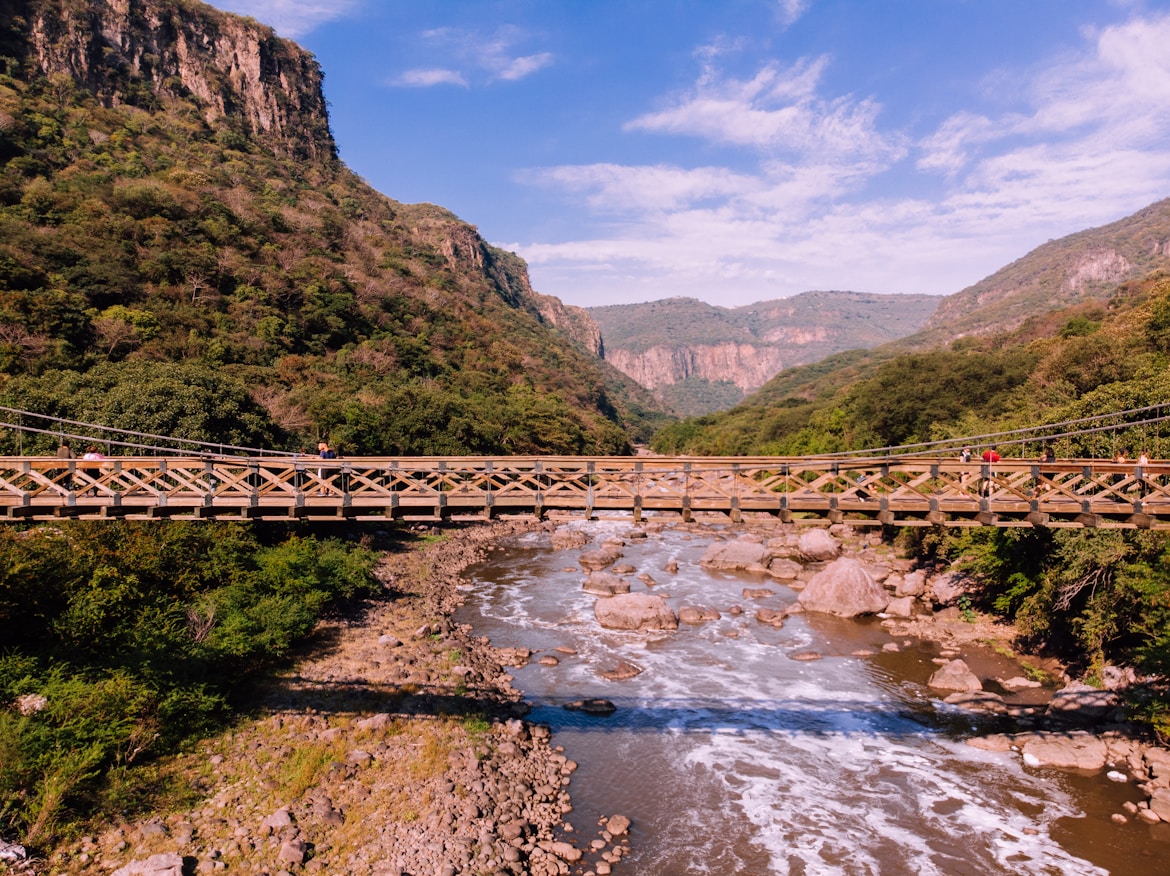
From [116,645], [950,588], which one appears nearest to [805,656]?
[950,588]

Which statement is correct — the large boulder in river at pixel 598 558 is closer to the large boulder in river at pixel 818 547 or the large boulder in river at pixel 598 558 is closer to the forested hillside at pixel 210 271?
the large boulder in river at pixel 818 547

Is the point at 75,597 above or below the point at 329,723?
above

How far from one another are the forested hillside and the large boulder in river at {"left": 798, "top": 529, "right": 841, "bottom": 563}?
2313 cm

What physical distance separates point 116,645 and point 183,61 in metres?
98.9

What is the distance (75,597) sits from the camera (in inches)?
573

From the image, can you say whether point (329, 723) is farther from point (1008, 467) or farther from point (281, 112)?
point (281, 112)

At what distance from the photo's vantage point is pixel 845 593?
26.1 meters

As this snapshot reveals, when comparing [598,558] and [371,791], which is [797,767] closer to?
[371,791]

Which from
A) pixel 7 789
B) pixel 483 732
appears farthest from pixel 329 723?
pixel 7 789

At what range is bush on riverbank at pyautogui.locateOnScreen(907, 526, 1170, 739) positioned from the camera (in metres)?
15.0

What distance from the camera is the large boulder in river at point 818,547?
3506 cm

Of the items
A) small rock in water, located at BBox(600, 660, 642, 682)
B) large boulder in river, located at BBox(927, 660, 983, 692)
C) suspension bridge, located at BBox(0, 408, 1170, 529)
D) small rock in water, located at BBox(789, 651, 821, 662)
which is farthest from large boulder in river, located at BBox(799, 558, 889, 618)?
suspension bridge, located at BBox(0, 408, 1170, 529)

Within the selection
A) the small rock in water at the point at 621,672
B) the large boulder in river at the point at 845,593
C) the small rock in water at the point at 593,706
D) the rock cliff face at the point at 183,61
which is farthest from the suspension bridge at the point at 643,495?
the rock cliff face at the point at 183,61

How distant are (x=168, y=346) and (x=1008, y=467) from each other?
40.9 m
